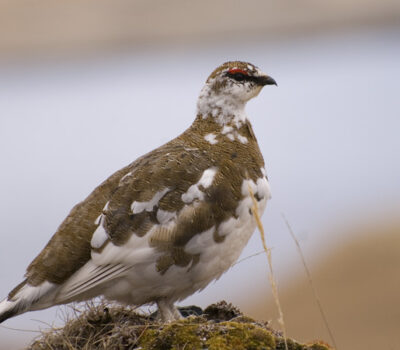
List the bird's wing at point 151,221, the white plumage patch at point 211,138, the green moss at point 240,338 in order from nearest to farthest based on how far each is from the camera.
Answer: the green moss at point 240,338, the bird's wing at point 151,221, the white plumage patch at point 211,138

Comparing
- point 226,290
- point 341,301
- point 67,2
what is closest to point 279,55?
point 67,2

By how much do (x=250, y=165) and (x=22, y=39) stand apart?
1921 centimetres

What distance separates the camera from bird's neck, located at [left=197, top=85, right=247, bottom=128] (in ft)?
16.7

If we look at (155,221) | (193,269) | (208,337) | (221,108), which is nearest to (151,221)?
(155,221)

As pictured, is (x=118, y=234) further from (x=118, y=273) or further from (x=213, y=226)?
(x=213, y=226)

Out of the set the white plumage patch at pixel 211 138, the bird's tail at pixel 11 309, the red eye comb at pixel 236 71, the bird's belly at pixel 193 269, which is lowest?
the bird's belly at pixel 193 269

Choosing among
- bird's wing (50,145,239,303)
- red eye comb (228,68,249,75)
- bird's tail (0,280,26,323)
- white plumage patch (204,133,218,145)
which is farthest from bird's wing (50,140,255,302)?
red eye comb (228,68,249,75)

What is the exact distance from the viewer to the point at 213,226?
4352 millimetres

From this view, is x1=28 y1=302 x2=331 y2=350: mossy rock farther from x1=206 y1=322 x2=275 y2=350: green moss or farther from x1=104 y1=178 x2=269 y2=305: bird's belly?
x1=104 y1=178 x2=269 y2=305: bird's belly

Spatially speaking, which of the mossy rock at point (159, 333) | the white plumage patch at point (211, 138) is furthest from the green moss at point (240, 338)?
the white plumage patch at point (211, 138)

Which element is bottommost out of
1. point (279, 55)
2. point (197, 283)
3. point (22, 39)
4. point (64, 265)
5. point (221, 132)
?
point (197, 283)

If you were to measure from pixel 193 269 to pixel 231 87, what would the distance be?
125cm

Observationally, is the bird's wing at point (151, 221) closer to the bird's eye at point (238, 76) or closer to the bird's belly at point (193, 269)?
the bird's belly at point (193, 269)

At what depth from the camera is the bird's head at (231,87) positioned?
5.12 metres
